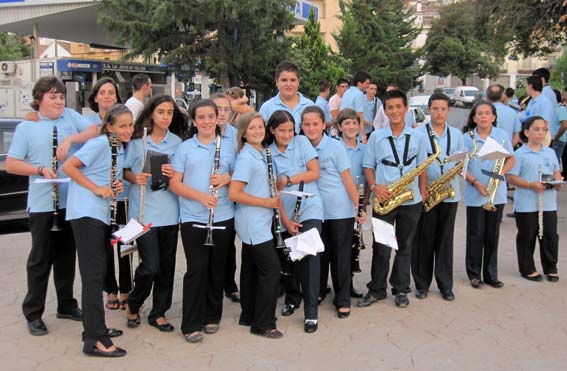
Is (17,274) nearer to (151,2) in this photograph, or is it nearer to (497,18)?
(497,18)

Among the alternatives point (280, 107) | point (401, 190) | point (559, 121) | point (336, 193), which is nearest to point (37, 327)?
point (336, 193)

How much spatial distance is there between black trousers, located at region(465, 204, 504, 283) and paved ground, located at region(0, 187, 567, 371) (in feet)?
0.70

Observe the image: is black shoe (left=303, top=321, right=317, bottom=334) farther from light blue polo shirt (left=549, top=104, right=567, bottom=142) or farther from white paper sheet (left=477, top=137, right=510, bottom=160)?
light blue polo shirt (left=549, top=104, right=567, bottom=142)

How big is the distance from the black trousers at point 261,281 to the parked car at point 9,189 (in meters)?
4.38

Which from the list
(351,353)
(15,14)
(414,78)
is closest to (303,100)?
(351,353)

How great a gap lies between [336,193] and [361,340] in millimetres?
1171

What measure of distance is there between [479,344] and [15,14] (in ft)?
73.9

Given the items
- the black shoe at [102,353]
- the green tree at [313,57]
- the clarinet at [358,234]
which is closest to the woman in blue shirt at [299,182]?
the clarinet at [358,234]

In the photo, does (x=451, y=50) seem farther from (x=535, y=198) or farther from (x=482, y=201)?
(x=482, y=201)

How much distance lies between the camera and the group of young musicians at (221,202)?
15.0ft

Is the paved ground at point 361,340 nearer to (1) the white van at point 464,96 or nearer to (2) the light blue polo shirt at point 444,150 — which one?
(2) the light blue polo shirt at point 444,150

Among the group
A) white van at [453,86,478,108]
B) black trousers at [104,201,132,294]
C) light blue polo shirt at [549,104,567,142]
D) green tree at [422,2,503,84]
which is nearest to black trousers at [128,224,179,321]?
black trousers at [104,201,132,294]

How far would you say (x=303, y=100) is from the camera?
240 inches

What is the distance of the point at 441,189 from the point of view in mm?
5555
